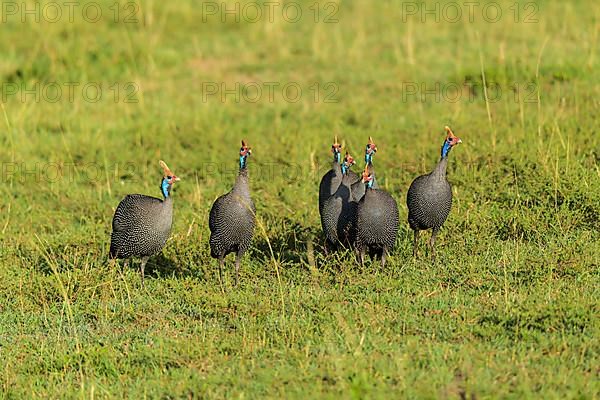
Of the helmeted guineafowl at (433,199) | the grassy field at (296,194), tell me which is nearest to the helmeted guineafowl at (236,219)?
the grassy field at (296,194)

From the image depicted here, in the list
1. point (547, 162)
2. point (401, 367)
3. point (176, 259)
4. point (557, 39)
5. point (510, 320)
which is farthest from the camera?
point (557, 39)

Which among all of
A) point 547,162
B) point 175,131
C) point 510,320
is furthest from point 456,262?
point 175,131

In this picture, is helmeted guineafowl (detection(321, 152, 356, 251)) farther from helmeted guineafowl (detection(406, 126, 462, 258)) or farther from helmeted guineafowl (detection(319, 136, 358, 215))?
helmeted guineafowl (detection(406, 126, 462, 258))

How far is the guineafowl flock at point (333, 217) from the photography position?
629 centimetres

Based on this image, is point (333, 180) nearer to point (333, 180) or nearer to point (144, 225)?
point (333, 180)

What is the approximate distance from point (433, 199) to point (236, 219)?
1.19 metres

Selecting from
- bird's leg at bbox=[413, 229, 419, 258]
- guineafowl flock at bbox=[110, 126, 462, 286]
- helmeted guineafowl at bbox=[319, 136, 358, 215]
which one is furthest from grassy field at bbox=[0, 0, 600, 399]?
helmeted guineafowl at bbox=[319, 136, 358, 215]

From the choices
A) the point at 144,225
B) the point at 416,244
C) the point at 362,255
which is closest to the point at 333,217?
the point at 362,255

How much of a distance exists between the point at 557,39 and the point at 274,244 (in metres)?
5.19

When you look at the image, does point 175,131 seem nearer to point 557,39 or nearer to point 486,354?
point 557,39

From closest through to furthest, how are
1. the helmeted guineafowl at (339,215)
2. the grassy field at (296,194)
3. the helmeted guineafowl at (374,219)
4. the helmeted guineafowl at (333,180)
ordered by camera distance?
the grassy field at (296,194) → the helmeted guineafowl at (374,219) → the helmeted guineafowl at (339,215) → the helmeted guineafowl at (333,180)

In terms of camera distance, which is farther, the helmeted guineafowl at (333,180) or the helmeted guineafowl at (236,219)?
the helmeted guineafowl at (333,180)

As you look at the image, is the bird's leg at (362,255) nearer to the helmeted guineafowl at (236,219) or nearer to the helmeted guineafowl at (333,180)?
the helmeted guineafowl at (333,180)

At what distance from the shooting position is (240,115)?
32.3 feet
